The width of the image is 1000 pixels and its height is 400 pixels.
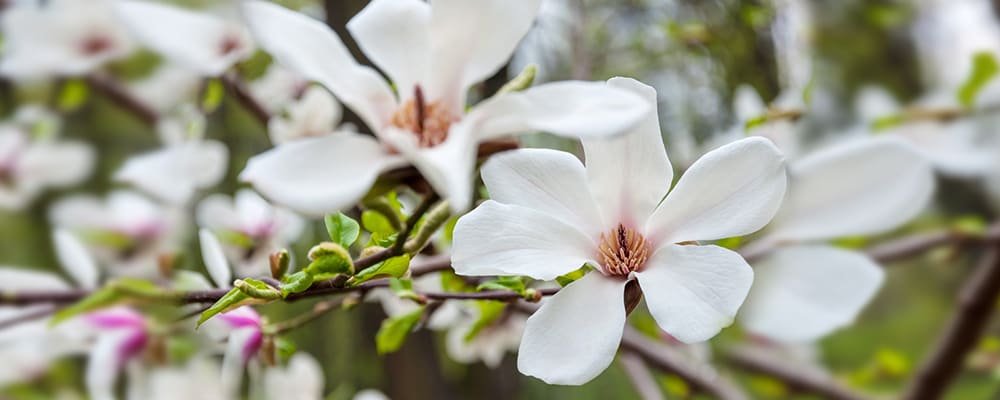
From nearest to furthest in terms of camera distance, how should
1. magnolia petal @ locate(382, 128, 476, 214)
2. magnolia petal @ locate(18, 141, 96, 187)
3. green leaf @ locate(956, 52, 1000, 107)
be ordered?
magnolia petal @ locate(382, 128, 476, 214)
green leaf @ locate(956, 52, 1000, 107)
magnolia petal @ locate(18, 141, 96, 187)

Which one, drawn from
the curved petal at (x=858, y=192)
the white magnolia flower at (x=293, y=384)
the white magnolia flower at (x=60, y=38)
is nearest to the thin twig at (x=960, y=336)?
the curved petal at (x=858, y=192)

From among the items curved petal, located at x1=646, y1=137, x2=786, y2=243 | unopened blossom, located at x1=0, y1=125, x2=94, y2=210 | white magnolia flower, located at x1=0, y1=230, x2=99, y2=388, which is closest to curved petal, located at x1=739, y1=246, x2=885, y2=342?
curved petal, located at x1=646, y1=137, x2=786, y2=243

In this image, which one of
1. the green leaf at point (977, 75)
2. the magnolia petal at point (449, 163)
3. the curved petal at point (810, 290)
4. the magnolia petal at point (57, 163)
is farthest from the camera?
the magnolia petal at point (57, 163)

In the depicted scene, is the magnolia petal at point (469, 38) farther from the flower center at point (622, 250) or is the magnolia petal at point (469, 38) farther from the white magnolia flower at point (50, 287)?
the white magnolia flower at point (50, 287)

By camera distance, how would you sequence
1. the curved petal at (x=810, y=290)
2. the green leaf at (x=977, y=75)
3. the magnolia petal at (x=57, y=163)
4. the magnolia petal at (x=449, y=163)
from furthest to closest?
the magnolia petal at (x=57, y=163)
the green leaf at (x=977, y=75)
the curved petal at (x=810, y=290)
the magnolia petal at (x=449, y=163)

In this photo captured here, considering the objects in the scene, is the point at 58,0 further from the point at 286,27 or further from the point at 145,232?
the point at 286,27

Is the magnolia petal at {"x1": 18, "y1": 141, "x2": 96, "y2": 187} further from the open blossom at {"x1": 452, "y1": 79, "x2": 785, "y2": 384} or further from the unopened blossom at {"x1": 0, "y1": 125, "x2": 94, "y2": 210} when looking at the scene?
the open blossom at {"x1": 452, "y1": 79, "x2": 785, "y2": 384}

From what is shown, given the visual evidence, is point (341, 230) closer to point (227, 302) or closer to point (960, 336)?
point (227, 302)
